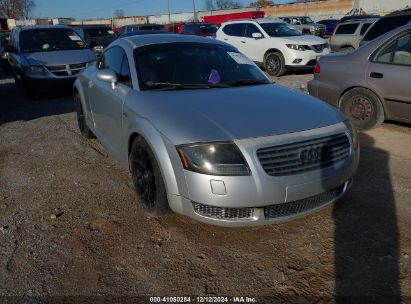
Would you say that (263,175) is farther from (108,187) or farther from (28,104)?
(28,104)

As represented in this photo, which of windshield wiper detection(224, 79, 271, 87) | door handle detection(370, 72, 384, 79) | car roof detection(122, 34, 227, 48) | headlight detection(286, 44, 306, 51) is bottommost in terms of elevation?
headlight detection(286, 44, 306, 51)

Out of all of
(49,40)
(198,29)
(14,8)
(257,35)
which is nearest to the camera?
(49,40)

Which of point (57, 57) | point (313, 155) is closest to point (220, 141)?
point (313, 155)

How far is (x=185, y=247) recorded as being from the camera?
9.95ft

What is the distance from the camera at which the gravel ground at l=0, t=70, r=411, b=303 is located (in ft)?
8.45

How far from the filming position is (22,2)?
257ft

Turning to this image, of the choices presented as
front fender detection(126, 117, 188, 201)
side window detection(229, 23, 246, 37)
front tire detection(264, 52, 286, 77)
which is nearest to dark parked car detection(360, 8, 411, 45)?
front tire detection(264, 52, 286, 77)

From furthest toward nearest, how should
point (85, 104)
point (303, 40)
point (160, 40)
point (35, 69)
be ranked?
point (303, 40)
point (35, 69)
point (85, 104)
point (160, 40)

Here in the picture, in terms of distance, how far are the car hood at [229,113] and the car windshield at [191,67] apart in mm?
211

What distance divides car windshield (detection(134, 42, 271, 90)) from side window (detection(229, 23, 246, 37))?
9.27 meters

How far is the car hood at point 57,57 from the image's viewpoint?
29.3 feet

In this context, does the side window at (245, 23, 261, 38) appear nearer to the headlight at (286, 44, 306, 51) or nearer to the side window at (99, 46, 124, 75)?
the headlight at (286, 44, 306, 51)

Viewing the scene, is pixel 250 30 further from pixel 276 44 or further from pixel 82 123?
pixel 82 123

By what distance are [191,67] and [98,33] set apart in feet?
49.6
